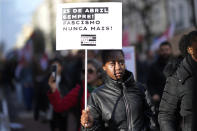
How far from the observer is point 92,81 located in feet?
21.1

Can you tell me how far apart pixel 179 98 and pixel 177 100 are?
0.08 feet

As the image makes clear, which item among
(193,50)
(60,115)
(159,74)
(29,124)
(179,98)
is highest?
(193,50)

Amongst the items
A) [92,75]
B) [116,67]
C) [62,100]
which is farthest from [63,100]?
[116,67]

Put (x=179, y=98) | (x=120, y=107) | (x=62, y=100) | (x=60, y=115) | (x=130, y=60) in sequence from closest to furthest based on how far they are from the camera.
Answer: (x=179, y=98) < (x=120, y=107) < (x=62, y=100) < (x=130, y=60) < (x=60, y=115)

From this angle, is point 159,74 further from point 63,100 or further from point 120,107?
point 120,107

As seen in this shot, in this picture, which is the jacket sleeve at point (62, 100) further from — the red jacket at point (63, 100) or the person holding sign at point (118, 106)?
the person holding sign at point (118, 106)

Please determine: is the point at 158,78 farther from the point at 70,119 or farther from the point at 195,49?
the point at 70,119

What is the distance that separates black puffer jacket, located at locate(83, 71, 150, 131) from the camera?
4551 mm

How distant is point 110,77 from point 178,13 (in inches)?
1539

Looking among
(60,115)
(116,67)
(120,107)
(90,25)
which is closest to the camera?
(120,107)

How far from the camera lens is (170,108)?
437 cm

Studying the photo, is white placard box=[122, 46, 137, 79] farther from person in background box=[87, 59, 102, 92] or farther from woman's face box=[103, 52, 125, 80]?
woman's face box=[103, 52, 125, 80]

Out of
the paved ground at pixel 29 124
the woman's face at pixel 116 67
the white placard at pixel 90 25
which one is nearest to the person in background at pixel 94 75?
the white placard at pixel 90 25

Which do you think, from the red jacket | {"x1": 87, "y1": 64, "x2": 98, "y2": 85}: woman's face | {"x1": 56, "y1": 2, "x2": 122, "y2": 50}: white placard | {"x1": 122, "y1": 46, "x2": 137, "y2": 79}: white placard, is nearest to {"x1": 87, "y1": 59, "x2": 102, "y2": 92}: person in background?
{"x1": 87, "y1": 64, "x2": 98, "y2": 85}: woman's face
